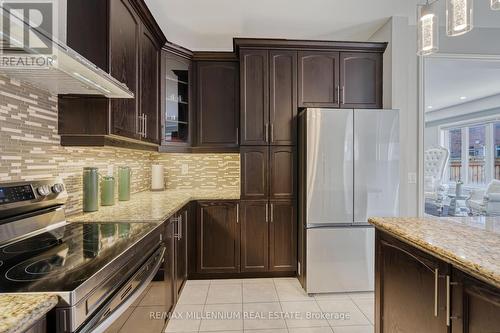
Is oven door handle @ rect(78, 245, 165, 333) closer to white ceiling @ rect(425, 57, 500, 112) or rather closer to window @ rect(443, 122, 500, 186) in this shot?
white ceiling @ rect(425, 57, 500, 112)

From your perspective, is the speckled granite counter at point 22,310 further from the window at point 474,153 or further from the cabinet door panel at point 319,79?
the window at point 474,153

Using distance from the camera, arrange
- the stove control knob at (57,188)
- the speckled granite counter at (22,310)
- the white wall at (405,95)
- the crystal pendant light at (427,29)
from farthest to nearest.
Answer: the white wall at (405,95), the stove control knob at (57,188), the crystal pendant light at (427,29), the speckled granite counter at (22,310)

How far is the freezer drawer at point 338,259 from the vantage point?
251 centimetres

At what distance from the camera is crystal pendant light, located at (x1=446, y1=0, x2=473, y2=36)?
48.7 inches

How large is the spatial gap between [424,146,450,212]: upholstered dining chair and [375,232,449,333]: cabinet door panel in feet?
15.0

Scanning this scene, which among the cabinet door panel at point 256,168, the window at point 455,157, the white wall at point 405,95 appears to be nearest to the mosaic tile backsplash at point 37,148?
the cabinet door panel at point 256,168

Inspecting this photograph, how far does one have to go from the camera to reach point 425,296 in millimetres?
1150

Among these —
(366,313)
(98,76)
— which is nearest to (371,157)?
(366,313)

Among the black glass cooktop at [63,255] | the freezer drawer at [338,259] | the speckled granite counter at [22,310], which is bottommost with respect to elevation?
the freezer drawer at [338,259]

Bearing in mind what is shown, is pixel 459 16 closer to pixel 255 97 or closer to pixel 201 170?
pixel 255 97

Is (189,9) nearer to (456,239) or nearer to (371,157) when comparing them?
(371,157)

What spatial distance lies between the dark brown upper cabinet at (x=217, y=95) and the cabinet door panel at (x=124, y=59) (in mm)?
965

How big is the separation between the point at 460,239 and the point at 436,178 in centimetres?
500

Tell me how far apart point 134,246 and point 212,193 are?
1.82 meters
